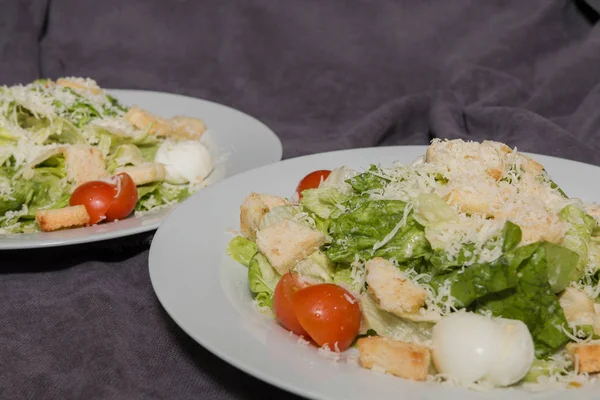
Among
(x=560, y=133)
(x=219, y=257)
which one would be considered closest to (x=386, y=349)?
(x=219, y=257)

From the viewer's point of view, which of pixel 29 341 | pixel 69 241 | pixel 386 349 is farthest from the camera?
pixel 69 241

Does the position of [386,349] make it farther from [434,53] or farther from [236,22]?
[236,22]

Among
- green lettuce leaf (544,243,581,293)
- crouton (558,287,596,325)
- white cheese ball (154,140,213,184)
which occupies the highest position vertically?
green lettuce leaf (544,243,581,293)

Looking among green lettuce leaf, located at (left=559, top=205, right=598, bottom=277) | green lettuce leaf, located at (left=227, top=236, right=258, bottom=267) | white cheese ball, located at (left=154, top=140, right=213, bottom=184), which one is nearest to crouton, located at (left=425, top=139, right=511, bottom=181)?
green lettuce leaf, located at (left=559, top=205, right=598, bottom=277)

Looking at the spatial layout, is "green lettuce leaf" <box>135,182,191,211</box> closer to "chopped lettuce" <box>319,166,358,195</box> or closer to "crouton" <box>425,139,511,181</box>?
"chopped lettuce" <box>319,166,358,195</box>

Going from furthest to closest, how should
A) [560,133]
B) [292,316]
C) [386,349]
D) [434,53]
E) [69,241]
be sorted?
[434,53] → [560,133] → [69,241] → [292,316] → [386,349]

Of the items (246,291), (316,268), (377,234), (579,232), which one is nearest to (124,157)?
(246,291)

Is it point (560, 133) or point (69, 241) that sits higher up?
point (560, 133)
